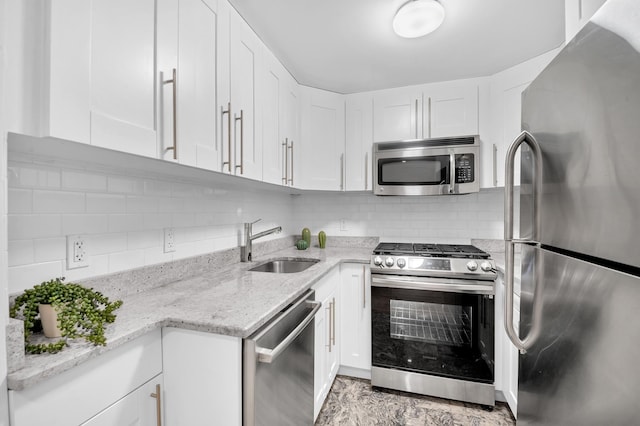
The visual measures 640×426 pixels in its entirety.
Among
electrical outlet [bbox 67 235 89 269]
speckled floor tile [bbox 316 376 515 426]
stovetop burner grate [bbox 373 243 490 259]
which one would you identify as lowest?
speckled floor tile [bbox 316 376 515 426]

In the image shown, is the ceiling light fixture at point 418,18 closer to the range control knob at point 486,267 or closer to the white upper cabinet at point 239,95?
the white upper cabinet at point 239,95

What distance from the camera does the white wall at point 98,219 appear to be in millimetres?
885

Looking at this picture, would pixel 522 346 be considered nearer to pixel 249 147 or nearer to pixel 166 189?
pixel 249 147

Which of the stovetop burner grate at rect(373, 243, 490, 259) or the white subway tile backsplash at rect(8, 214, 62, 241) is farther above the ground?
the white subway tile backsplash at rect(8, 214, 62, 241)

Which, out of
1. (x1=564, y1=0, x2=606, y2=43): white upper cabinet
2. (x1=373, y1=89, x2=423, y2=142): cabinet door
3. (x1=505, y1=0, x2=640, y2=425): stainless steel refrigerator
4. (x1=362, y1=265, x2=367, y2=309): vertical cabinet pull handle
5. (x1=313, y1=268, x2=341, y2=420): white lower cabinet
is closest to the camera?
(x1=505, y1=0, x2=640, y2=425): stainless steel refrigerator

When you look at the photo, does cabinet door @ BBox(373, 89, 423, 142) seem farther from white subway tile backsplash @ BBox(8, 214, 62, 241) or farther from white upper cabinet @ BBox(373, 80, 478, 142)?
white subway tile backsplash @ BBox(8, 214, 62, 241)

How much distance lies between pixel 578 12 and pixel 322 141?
1834 millimetres

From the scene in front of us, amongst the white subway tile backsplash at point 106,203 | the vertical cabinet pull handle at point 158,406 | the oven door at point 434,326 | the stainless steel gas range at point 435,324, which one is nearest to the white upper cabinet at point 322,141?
the stainless steel gas range at point 435,324

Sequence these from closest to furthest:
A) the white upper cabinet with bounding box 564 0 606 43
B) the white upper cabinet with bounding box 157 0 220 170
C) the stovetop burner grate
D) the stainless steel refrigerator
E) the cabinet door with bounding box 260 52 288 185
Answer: the stainless steel refrigerator
the white upper cabinet with bounding box 564 0 606 43
the white upper cabinet with bounding box 157 0 220 170
the cabinet door with bounding box 260 52 288 185
the stovetop burner grate

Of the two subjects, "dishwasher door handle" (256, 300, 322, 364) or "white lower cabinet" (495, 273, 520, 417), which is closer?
"dishwasher door handle" (256, 300, 322, 364)

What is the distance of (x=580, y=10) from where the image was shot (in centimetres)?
77

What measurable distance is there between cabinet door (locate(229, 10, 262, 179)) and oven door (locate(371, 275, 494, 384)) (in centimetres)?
120

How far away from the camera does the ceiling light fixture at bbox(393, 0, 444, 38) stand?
1.41m

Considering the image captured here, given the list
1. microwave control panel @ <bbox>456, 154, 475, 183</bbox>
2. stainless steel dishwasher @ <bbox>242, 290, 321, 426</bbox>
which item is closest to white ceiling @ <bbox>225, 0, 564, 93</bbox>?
microwave control panel @ <bbox>456, 154, 475, 183</bbox>
